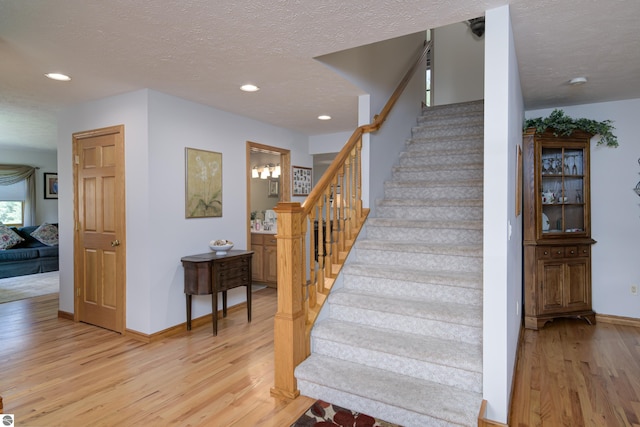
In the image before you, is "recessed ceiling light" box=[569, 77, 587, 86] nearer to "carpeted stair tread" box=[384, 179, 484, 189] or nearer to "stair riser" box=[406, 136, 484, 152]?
"stair riser" box=[406, 136, 484, 152]

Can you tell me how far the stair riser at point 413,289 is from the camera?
267cm

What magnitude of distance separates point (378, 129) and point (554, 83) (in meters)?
1.63

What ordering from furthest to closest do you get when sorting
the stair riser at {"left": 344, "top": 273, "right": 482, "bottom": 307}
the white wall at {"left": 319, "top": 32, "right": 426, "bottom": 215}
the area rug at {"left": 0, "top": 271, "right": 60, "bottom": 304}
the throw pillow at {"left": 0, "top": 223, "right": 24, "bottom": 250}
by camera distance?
the throw pillow at {"left": 0, "top": 223, "right": 24, "bottom": 250} → the area rug at {"left": 0, "top": 271, "right": 60, "bottom": 304} → the white wall at {"left": 319, "top": 32, "right": 426, "bottom": 215} → the stair riser at {"left": 344, "top": 273, "right": 482, "bottom": 307}

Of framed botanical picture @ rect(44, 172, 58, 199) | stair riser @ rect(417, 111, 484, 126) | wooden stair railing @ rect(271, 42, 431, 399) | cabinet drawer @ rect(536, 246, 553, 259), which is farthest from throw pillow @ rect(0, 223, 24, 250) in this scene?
cabinet drawer @ rect(536, 246, 553, 259)

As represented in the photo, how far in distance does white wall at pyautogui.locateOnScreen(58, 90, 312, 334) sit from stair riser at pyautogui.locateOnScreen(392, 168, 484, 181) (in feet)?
6.59

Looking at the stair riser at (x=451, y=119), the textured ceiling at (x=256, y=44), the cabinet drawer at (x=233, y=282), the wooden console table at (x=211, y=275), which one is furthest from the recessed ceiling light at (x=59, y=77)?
the stair riser at (x=451, y=119)

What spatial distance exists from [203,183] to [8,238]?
537 cm

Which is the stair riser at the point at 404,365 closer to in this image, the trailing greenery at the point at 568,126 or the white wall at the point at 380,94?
the white wall at the point at 380,94

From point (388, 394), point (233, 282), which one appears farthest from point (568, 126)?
point (233, 282)

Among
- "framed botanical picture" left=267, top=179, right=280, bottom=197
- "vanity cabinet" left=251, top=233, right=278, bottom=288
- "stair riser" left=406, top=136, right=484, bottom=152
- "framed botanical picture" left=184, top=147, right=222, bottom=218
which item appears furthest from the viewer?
"framed botanical picture" left=267, top=179, right=280, bottom=197

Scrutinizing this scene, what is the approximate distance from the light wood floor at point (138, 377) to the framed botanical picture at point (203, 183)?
127 cm

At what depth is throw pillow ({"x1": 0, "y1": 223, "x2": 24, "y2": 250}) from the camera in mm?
6742

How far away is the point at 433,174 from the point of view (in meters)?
4.00

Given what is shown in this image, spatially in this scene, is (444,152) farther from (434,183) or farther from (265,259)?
(265,259)
